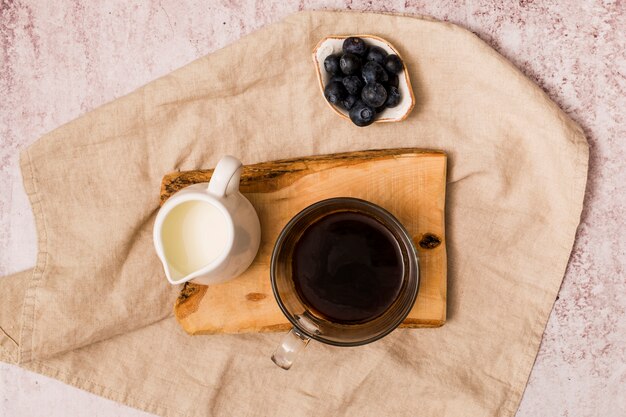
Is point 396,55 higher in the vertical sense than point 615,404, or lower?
higher

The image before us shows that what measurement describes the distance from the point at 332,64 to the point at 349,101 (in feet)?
0.19

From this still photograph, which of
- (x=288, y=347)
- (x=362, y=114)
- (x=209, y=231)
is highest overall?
(x=362, y=114)


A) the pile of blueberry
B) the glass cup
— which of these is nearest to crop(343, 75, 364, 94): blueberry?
the pile of blueberry

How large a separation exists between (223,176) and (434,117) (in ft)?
1.20

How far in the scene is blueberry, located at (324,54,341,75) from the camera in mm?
867

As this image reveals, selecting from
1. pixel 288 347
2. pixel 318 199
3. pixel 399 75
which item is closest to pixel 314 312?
pixel 288 347

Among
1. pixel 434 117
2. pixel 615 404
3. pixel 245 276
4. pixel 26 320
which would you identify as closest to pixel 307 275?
pixel 245 276

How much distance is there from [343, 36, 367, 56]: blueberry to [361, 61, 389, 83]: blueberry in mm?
25

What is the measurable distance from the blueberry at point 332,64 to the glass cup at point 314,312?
0.71 feet

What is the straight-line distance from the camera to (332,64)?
87 centimetres

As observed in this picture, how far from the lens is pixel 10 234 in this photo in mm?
1007

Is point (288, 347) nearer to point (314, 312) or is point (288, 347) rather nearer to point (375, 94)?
point (314, 312)

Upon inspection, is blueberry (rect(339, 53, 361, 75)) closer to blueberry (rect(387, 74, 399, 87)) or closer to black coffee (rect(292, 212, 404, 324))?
blueberry (rect(387, 74, 399, 87))

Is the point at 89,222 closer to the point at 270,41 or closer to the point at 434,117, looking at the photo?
the point at 270,41
